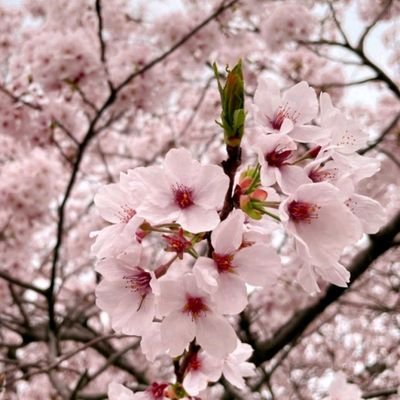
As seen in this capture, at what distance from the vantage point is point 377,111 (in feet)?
23.4

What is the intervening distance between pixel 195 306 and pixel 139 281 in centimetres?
12

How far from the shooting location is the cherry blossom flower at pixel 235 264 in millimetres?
887

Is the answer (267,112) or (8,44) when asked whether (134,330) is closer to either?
(267,112)

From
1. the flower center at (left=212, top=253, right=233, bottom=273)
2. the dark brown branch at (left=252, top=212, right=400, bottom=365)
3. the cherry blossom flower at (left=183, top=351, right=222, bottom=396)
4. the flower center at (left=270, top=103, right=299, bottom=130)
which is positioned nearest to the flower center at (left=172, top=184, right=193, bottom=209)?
the flower center at (left=212, top=253, right=233, bottom=273)

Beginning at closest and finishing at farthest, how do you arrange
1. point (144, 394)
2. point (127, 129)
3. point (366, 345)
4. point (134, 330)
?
1. point (134, 330)
2. point (144, 394)
3. point (127, 129)
4. point (366, 345)

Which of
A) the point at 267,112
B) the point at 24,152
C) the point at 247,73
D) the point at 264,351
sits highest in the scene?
the point at 247,73

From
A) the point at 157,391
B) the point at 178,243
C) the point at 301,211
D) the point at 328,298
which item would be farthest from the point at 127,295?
the point at 328,298

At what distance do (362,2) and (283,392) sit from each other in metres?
5.17

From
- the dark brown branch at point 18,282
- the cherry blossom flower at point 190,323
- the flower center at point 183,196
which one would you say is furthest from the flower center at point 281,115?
the dark brown branch at point 18,282

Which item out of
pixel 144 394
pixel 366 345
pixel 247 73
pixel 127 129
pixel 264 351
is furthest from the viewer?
pixel 366 345

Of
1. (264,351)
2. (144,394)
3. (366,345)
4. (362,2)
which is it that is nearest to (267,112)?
(144,394)

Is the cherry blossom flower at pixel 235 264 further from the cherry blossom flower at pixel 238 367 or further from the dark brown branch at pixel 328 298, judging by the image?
the dark brown branch at pixel 328 298

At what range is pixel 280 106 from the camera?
103 centimetres

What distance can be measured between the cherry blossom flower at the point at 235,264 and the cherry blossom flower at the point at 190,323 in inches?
1.4
